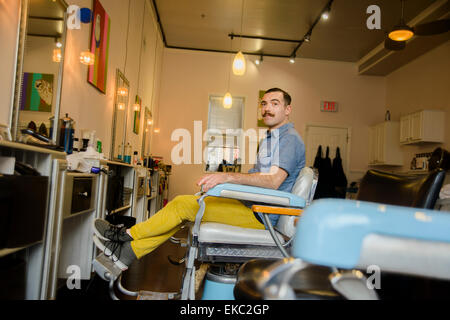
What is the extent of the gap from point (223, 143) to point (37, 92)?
204 inches

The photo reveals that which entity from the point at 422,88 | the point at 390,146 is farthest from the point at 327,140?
the point at 422,88

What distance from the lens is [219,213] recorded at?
178 centimetres

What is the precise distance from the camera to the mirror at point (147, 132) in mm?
5695

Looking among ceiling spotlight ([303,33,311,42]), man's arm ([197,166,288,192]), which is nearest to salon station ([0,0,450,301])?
man's arm ([197,166,288,192])

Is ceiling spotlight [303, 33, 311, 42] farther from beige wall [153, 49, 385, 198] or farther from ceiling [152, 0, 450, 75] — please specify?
beige wall [153, 49, 385, 198]

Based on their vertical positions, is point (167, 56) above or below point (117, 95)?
above

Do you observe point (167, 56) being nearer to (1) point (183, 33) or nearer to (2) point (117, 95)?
(1) point (183, 33)

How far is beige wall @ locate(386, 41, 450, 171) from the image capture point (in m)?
5.35

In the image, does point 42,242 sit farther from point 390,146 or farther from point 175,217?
point 390,146

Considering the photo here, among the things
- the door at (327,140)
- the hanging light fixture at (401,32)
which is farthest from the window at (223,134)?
the hanging light fixture at (401,32)

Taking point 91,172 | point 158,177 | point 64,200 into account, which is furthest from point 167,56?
point 64,200

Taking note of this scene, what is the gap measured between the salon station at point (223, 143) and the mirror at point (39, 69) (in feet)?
0.04

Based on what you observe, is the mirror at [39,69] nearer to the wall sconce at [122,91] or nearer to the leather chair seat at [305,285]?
the leather chair seat at [305,285]
